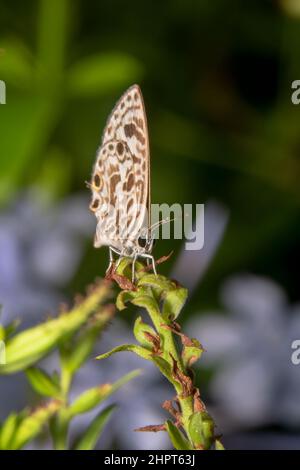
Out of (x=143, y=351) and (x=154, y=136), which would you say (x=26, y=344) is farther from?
(x=154, y=136)

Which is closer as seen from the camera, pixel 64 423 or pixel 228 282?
pixel 64 423

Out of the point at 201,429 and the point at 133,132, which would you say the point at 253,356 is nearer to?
the point at 133,132

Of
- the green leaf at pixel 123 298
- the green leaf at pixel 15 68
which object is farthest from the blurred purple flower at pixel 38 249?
the green leaf at pixel 123 298

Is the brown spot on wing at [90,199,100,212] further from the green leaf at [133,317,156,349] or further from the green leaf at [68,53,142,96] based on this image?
the green leaf at [68,53,142,96]

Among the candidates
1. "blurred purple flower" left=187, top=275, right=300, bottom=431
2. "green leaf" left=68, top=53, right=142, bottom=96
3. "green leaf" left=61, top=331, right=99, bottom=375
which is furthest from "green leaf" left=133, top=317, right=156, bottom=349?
"green leaf" left=68, top=53, right=142, bottom=96

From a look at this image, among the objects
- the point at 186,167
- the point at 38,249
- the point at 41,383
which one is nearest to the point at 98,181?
the point at 41,383
